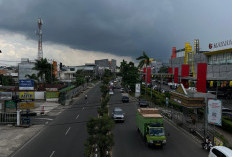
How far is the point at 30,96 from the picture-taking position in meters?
41.2

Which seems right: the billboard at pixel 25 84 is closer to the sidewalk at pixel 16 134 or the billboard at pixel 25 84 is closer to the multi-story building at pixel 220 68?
the sidewalk at pixel 16 134

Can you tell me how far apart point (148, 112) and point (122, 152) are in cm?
643

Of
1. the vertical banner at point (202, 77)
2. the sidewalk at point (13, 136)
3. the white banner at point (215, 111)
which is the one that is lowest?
the sidewalk at point (13, 136)

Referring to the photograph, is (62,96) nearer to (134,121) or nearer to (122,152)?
(134,121)

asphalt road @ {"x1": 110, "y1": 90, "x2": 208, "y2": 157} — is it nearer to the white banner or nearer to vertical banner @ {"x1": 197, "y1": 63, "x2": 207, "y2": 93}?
the white banner

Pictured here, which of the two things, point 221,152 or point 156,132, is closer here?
point 221,152

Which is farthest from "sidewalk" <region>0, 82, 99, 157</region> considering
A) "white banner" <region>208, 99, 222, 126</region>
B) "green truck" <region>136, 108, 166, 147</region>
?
"white banner" <region>208, 99, 222, 126</region>

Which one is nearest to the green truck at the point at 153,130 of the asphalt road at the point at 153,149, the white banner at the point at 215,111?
the asphalt road at the point at 153,149

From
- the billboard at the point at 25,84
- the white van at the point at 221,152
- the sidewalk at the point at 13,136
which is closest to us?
the white van at the point at 221,152

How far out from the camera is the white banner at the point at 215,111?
63.4 feet

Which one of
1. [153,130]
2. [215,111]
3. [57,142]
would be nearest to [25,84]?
[57,142]

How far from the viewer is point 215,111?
1955cm

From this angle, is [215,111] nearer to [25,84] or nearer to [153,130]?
[153,130]

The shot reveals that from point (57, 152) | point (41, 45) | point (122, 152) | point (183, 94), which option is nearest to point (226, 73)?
point (183, 94)
